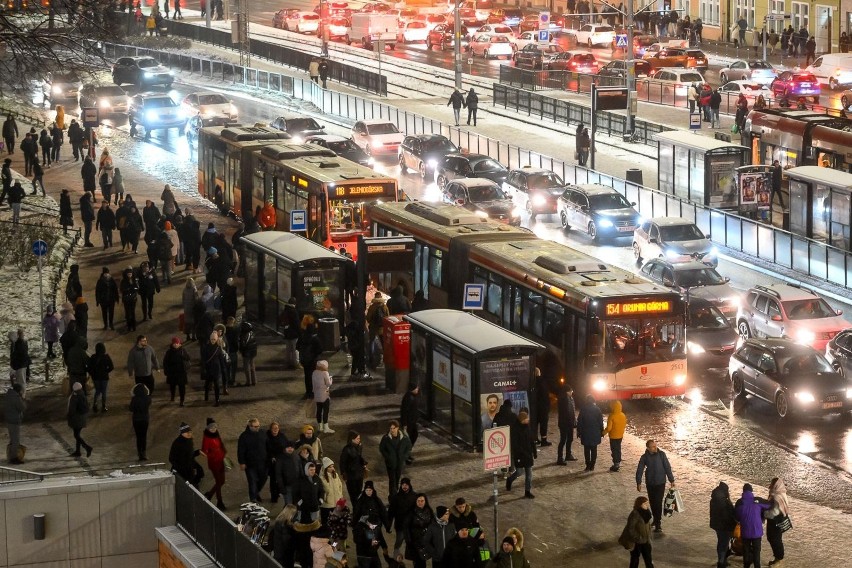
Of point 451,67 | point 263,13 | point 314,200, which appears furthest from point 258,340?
point 263,13

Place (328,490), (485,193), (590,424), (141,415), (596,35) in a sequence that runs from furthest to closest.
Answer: (596,35)
(485,193)
(141,415)
(590,424)
(328,490)

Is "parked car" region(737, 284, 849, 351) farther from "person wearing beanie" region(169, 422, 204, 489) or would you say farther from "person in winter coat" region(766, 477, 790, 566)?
"person wearing beanie" region(169, 422, 204, 489)

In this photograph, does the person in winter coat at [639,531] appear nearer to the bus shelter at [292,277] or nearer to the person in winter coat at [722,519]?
the person in winter coat at [722,519]

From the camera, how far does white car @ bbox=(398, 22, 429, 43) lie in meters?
96.1

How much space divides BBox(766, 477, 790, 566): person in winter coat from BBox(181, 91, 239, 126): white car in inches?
1746

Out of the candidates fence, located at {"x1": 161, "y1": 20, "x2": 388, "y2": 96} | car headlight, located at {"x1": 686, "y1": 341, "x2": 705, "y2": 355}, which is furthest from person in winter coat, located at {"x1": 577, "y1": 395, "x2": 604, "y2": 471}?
fence, located at {"x1": 161, "y1": 20, "x2": 388, "y2": 96}

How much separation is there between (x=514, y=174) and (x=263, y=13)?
225ft

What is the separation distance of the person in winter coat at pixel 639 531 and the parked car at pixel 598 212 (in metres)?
24.4

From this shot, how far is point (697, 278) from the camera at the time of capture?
35.7 meters

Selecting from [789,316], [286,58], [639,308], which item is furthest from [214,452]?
[286,58]

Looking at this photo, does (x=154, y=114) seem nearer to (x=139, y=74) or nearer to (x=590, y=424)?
(x=139, y=74)

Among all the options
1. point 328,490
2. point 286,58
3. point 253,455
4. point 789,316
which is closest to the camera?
point 328,490

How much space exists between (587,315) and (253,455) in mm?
7973

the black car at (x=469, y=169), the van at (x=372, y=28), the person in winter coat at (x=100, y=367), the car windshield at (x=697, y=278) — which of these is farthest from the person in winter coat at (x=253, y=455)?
the van at (x=372, y=28)
